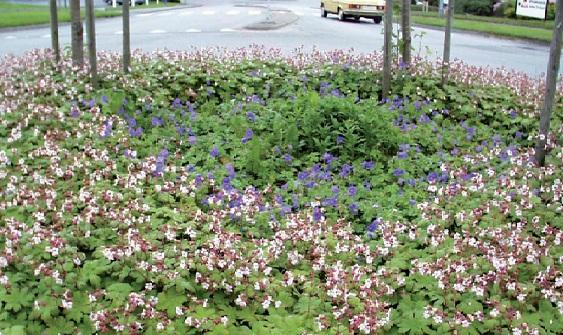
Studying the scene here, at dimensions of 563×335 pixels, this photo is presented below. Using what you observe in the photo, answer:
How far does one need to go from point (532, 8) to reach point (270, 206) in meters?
26.0

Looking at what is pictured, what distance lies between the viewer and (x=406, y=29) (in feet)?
28.6

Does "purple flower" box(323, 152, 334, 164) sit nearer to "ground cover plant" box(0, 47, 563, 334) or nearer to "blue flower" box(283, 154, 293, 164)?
"ground cover plant" box(0, 47, 563, 334)

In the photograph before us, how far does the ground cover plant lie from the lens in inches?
145

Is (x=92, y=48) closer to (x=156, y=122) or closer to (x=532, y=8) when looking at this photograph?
(x=156, y=122)

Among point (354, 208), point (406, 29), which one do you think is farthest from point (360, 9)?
point (354, 208)

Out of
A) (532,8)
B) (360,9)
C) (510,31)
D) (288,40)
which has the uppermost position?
(532,8)

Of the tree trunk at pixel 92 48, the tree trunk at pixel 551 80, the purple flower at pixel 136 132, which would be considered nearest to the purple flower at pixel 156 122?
the purple flower at pixel 136 132

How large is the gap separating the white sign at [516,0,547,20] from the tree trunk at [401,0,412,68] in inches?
828

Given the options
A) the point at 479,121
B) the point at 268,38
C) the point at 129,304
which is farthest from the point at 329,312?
the point at 268,38

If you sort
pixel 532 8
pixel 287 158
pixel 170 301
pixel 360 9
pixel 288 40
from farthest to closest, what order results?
pixel 360 9, pixel 532 8, pixel 288 40, pixel 287 158, pixel 170 301

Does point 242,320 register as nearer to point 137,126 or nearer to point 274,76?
point 137,126

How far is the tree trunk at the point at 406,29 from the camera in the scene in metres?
8.66

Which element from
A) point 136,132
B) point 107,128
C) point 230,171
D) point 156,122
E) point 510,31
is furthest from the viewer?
point 510,31

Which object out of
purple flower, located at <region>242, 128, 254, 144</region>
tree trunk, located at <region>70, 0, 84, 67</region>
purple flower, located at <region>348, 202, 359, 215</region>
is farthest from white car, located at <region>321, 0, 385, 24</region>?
purple flower, located at <region>348, 202, 359, 215</region>
